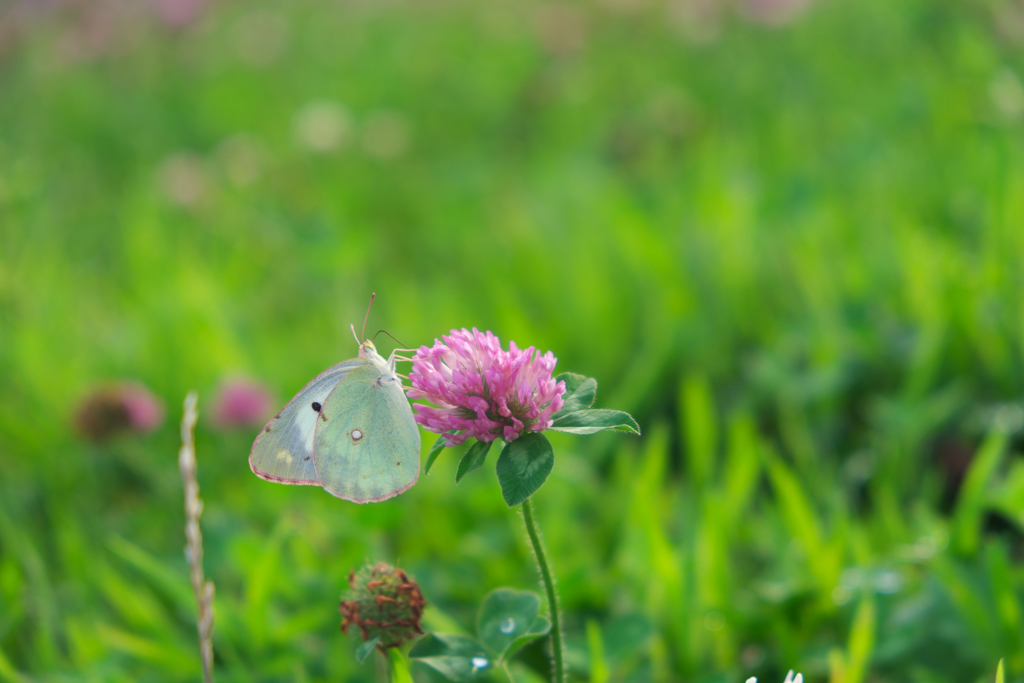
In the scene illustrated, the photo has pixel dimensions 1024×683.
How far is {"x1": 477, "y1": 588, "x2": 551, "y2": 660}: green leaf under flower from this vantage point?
93 centimetres

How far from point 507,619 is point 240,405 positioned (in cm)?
113

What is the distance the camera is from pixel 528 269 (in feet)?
8.25

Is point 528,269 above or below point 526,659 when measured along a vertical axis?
above

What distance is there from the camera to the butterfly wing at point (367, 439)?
3.24 feet

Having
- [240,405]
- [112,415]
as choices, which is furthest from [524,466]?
[112,415]

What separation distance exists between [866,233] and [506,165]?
170 centimetres

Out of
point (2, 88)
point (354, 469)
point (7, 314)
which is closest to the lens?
point (354, 469)

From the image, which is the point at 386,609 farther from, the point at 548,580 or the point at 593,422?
the point at 593,422

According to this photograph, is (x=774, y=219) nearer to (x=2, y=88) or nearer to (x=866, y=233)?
(x=866, y=233)

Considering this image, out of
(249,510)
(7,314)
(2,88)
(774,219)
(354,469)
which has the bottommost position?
(354,469)

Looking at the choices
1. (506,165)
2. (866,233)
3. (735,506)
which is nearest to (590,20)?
(506,165)

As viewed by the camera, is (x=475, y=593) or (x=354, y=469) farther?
(x=475, y=593)

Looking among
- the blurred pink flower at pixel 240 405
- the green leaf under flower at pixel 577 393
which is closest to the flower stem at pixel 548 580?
the green leaf under flower at pixel 577 393

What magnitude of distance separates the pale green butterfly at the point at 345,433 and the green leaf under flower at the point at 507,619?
195mm
